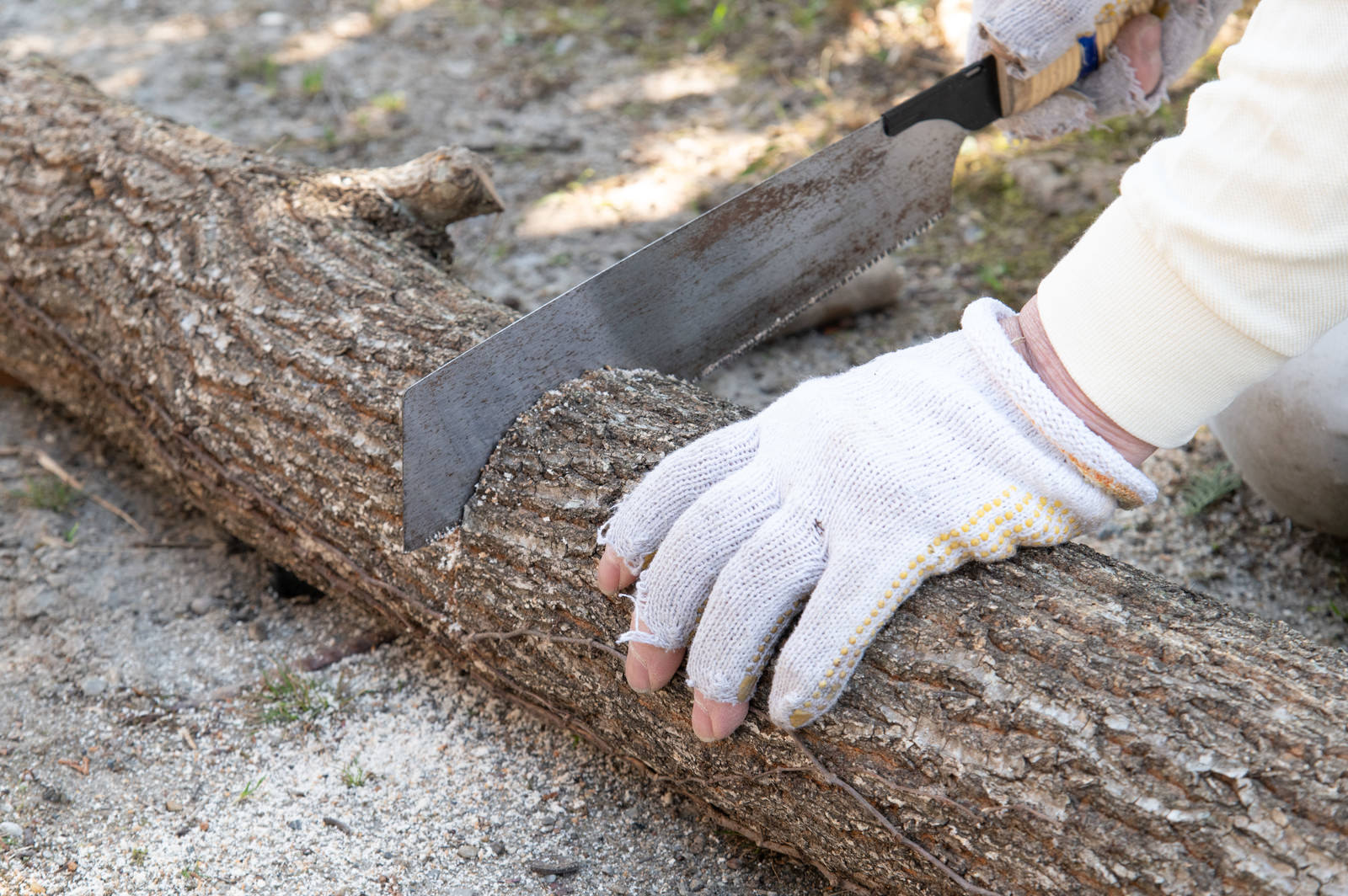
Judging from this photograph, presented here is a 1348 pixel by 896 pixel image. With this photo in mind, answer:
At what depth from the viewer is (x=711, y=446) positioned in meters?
1.66

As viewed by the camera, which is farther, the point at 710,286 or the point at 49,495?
the point at 49,495

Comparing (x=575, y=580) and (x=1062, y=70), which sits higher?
(x=1062, y=70)

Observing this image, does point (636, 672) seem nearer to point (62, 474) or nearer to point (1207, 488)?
point (1207, 488)

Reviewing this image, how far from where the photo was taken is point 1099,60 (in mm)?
2207

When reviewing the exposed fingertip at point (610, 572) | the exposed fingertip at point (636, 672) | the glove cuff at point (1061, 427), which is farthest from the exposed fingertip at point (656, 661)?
the glove cuff at point (1061, 427)

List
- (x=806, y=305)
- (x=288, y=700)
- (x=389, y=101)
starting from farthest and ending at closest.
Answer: (x=389, y=101) → (x=806, y=305) → (x=288, y=700)

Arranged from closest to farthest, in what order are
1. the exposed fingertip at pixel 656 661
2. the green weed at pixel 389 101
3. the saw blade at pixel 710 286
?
the exposed fingertip at pixel 656 661, the saw blade at pixel 710 286, the green weed at pixel 389 101

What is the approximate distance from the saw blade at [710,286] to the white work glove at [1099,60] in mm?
88

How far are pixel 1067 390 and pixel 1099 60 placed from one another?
1.03 metres

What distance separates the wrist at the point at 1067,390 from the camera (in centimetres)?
153

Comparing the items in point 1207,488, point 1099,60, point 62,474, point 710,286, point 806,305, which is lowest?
point 1207,488

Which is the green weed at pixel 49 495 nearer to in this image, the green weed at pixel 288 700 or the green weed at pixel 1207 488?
the green weed at pixel 288 700

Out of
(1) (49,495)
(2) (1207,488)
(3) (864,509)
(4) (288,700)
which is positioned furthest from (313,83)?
(3) (864,509)

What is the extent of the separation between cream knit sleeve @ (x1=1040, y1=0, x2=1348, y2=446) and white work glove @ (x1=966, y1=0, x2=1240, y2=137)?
643mm
